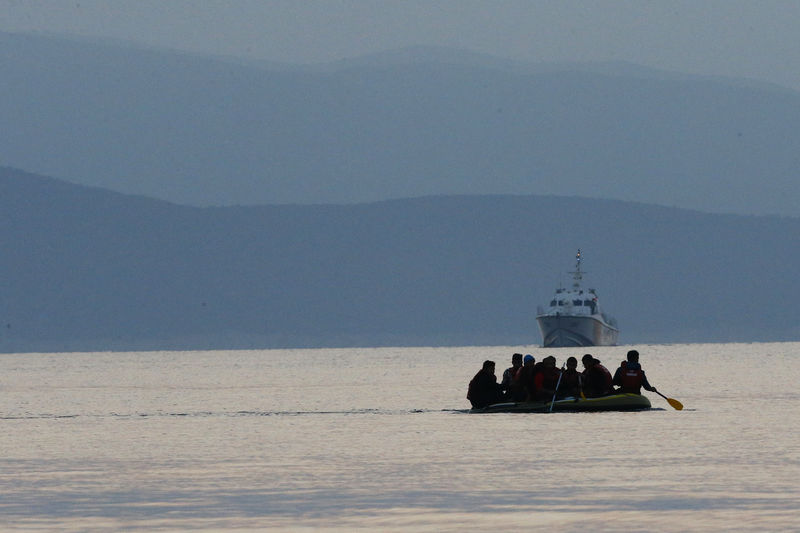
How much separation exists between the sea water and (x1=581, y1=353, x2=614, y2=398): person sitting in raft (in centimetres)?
86

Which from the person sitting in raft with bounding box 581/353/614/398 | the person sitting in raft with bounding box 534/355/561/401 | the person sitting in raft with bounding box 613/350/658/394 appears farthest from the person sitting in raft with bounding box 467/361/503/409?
the person sitting in raft with bounding box 613/350/658/394

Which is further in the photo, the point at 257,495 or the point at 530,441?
the point at 530,441

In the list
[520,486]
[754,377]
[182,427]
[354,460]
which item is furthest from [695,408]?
[754,377]

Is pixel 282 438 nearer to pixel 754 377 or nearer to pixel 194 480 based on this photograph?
pixel 194 480

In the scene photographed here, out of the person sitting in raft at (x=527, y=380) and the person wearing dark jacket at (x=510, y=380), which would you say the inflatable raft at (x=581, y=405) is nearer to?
the person sitting in raft at (x=527, y=380)

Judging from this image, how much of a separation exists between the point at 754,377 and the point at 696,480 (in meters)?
83.4

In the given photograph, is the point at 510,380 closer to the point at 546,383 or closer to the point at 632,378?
the point at 546,383

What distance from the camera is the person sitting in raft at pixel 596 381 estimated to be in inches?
2240

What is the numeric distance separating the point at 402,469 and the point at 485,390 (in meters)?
21.0

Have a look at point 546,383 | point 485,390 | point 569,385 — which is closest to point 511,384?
point 485,390

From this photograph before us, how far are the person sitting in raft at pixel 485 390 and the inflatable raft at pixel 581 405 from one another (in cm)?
24

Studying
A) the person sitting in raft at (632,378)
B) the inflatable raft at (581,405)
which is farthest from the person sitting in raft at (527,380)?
the person sitting in raft at (632,378)

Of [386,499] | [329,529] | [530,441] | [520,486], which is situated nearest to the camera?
[329,529]

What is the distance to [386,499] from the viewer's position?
30.6 meters
